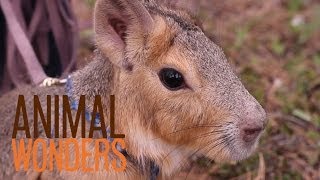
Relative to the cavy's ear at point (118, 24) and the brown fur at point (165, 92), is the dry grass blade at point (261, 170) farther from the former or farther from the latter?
the cavy's ear at point (118, 24)

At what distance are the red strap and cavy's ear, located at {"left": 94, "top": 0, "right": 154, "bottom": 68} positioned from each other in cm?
78

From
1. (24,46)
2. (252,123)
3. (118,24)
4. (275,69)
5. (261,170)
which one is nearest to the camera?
(252,123)

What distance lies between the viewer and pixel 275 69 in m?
5.21

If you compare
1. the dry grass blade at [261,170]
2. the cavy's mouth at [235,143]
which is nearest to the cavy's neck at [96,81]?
the cavy's mouth at [235,143]

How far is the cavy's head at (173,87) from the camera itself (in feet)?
9.16

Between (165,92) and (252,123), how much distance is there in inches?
14.1

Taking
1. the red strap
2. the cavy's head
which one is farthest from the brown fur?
the red strap

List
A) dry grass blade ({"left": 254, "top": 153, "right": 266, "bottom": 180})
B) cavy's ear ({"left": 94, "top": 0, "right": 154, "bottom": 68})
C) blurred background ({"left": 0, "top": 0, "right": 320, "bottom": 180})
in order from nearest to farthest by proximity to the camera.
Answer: cavy's ear ({"left": 94, "top": 0, "right": 154, "bottom": 68}) → dry grass blade ({"left": 254, "top": 153, "right": 266, "bottom": 180}) → blurred background ({"left": 0, "top": 0, "right": 320, "bottom": 180})

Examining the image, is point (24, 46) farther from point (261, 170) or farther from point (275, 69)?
point (275, 69)

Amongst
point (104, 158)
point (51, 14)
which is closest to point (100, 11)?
point (104, 158)

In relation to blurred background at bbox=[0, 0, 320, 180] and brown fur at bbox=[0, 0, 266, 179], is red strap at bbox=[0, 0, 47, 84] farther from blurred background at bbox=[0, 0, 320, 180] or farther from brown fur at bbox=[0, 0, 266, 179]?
brown fur at bbox=[0, 0, 266, 179]

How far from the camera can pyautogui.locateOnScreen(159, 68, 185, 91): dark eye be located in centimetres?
280

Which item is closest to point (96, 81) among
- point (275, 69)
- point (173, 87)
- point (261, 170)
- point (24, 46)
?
point (173, 87)

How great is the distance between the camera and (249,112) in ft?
9.05
